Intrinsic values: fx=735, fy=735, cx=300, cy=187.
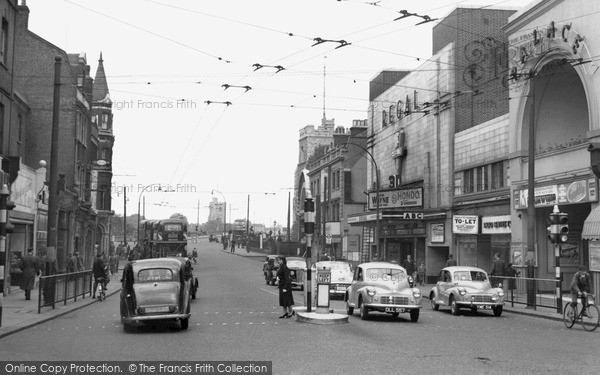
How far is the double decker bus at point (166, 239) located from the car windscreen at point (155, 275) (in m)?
31.6

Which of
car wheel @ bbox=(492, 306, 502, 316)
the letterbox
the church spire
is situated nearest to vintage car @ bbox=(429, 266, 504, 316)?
car wheel @ bbox=(492, 306, 502, 316)

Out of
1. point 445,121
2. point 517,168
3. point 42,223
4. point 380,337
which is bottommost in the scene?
point 380,337

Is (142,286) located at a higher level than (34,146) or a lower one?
lower

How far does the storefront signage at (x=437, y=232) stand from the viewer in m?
42.0

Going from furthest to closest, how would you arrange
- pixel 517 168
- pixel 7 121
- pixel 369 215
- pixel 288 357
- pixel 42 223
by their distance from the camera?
pixel 369 215, pixel 42 223, pixel 517 168, pixel 7 121, pixel 288 357

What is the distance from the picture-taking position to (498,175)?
117 feet

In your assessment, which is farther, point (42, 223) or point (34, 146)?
point (34, 146)

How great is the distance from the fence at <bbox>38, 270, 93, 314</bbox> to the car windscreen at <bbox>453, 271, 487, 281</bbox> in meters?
Result: 13.1

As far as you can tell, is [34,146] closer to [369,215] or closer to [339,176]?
[369,215]

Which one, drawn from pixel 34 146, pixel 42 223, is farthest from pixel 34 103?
pixel 42 223

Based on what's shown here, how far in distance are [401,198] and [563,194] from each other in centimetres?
1727

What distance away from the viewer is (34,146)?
136ft

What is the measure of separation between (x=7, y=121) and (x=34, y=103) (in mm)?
14826

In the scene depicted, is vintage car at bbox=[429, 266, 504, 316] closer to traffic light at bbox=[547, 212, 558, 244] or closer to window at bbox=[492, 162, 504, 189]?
traffic light at bbox=[547, 212, 558, 244]
